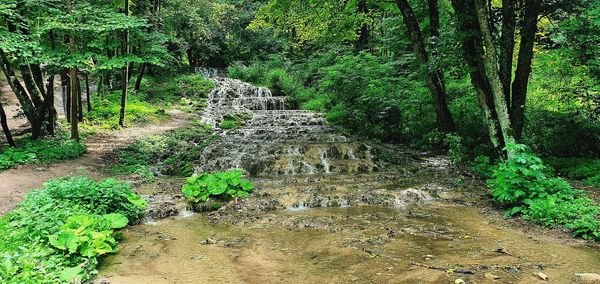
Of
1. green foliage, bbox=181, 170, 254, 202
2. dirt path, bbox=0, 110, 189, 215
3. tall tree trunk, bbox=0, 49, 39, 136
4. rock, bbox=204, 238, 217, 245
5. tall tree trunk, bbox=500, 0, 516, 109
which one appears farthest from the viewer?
tall tree trunk, bbox=0, 49, 39, 136

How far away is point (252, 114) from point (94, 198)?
44.3 ft

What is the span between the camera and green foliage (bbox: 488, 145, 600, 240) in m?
5.88

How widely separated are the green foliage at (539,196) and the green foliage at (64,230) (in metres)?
6.65

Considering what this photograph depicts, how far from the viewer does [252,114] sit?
19.7m

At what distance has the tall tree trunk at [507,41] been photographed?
842 centimetres

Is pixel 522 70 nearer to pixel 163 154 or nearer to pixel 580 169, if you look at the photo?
pixel 580 169

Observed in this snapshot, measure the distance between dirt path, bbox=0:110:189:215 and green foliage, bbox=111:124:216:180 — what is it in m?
0.58

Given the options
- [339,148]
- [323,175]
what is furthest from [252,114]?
[323,175]

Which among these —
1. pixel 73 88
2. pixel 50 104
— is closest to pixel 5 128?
pixel 50 104

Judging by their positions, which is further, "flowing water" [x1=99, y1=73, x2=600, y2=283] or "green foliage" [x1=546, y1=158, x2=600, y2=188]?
"green foliage" [x1=546, y1=158, x2=600, y2=188]

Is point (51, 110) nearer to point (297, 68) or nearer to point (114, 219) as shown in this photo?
point (114, 219)

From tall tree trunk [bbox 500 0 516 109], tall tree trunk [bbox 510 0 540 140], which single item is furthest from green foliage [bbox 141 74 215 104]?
tall tree trunk [bbox 510 0 540 140]

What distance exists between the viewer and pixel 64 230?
488cm

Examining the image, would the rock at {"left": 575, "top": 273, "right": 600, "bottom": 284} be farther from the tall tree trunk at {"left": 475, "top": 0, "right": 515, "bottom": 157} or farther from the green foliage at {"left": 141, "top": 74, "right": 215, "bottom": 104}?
the green foliage at {"left": 141, "top": 74, "right": 215, "bottom": 104}
